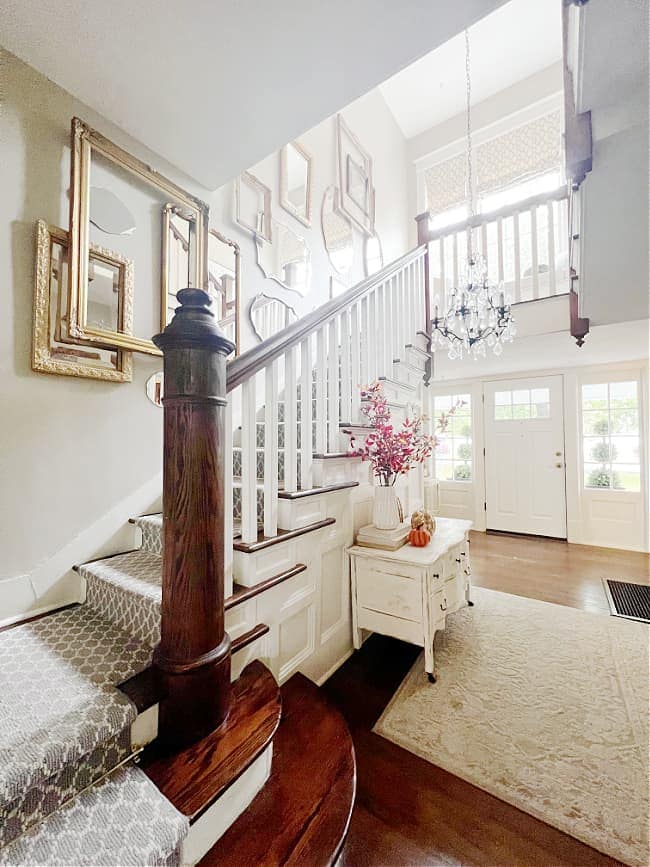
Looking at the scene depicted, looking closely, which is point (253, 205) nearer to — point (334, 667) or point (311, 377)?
point (311, 377)

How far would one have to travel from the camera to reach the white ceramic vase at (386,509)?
6.54 feet

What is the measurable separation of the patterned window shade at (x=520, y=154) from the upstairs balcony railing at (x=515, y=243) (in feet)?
2.56

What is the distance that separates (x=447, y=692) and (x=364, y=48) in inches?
107

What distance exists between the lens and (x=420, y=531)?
1.98m

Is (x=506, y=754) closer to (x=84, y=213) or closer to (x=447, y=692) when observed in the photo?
→ (x=447, y=692)

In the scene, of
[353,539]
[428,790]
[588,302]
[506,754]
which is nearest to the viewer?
[428,790]

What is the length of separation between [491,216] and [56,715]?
164 inches

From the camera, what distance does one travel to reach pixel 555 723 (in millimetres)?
1498

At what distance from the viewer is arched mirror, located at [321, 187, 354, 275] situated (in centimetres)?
334

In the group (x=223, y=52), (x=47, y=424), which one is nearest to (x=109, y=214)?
(x=223, y=52)

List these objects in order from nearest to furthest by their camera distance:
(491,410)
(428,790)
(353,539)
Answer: (428,790), (353,539), (491,410)

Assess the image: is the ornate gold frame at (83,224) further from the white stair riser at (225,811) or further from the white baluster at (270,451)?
the white stair riser at (225,811)

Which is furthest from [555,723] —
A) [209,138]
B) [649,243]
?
[209,138]

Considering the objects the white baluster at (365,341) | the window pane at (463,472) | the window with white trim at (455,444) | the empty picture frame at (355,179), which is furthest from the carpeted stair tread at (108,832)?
the window pane at (463,472)
